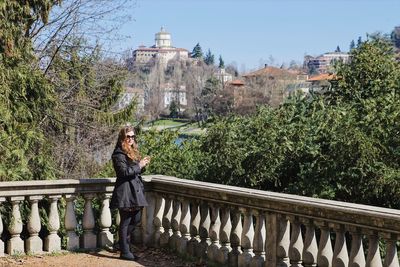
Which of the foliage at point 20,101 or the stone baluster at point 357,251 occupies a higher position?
the foliage at point 20,101

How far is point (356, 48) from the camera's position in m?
10.0

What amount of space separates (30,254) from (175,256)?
5.19 ft

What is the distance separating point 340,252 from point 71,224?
10.7 feet

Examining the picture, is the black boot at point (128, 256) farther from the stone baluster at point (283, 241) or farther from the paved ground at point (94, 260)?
the stone baluster at point (283, 241)

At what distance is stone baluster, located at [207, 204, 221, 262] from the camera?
6.64 metres

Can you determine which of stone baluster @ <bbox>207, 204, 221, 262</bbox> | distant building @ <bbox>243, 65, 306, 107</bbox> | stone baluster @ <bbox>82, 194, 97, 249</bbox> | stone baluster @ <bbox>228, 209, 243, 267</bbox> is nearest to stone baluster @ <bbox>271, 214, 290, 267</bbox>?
stone baluster @ <bbox>228, 209, 243, 267</bbox>

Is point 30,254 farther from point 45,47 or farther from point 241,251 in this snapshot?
point 45,47

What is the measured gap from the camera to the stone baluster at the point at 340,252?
522 centimetres

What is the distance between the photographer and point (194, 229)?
6.98 m

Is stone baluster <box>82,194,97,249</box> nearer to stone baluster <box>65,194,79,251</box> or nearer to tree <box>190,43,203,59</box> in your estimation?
stone baluster <box>65,194,79,251</box>

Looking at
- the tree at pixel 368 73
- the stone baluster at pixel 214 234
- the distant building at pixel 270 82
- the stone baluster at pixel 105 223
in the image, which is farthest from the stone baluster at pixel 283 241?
the distant building at pixel 270 82

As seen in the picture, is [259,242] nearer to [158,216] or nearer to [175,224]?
[175,224]

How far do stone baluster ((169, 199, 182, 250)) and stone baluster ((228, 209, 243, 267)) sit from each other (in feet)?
3.09

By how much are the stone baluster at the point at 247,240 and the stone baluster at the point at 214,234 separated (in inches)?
16.7
